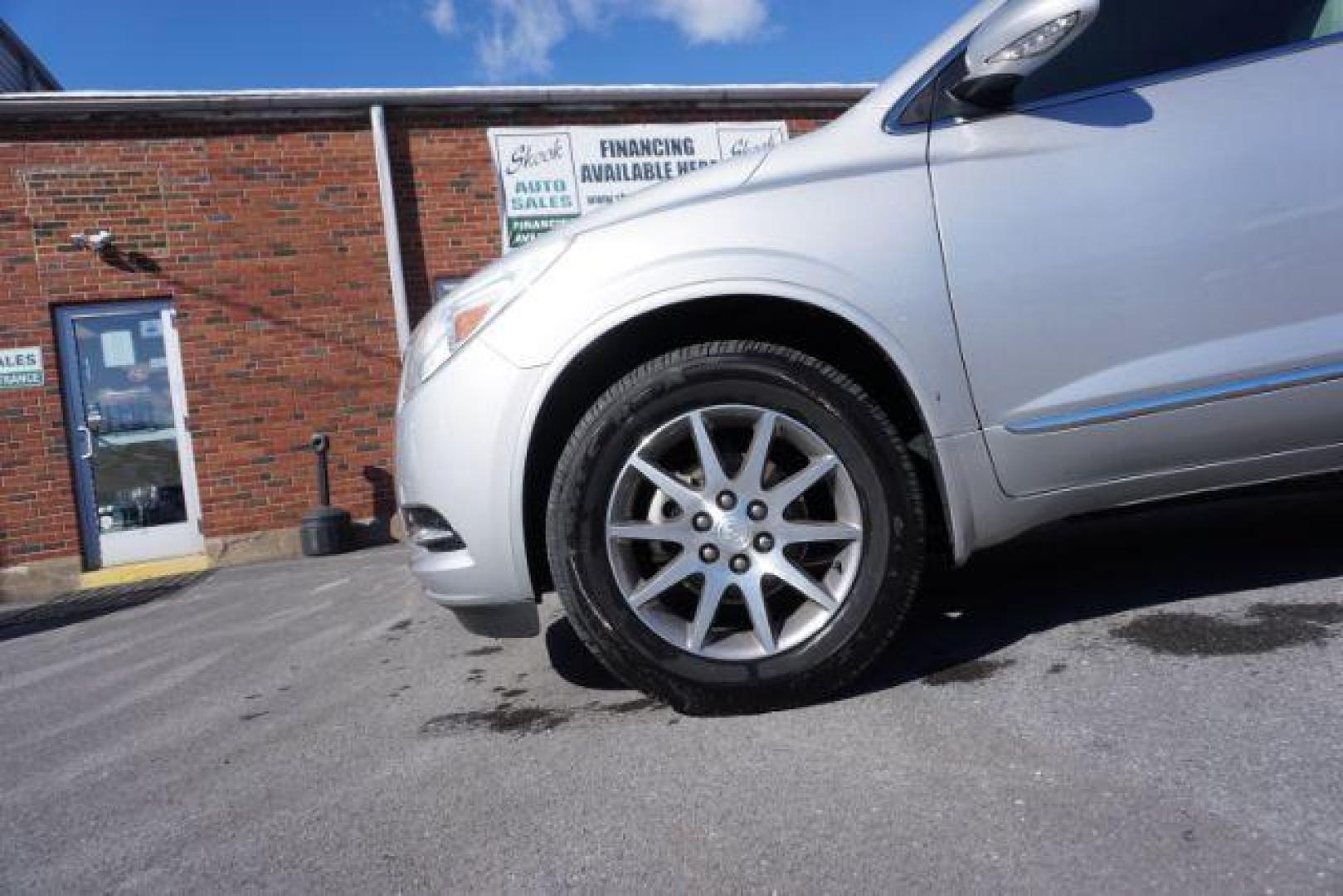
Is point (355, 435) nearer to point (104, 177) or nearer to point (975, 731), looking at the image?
point (104, 177)

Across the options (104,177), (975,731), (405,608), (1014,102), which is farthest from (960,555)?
(104,177)

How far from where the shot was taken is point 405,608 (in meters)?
4.36

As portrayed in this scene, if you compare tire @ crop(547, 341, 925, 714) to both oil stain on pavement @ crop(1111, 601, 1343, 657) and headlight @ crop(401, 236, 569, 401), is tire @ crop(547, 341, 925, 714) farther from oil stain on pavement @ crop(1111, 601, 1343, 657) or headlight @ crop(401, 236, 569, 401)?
oil stain on pavement @ crop(1111, 601, 1343, 657)

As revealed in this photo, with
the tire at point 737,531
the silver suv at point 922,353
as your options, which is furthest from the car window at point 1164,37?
the tire at point 737,531

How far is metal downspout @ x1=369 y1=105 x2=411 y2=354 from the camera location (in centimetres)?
783

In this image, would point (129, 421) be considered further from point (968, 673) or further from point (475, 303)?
point (968, 673)

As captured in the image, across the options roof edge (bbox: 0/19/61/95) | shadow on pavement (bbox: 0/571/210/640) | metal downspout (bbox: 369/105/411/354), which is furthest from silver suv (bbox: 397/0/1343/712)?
roof edge (bbox: 0/19/61/95)

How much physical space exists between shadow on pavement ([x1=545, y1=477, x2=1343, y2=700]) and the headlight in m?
1.06

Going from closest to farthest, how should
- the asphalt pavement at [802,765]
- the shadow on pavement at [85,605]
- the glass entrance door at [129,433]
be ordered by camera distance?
the asphalt pavement at [802,765]
the shadow on pavement at [85,605]
the glass entrance door at [129,433]

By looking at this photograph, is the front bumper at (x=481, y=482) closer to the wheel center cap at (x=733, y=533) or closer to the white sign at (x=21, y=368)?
the wheel center cap at (x=733, y=533)

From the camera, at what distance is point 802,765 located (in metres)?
1.87

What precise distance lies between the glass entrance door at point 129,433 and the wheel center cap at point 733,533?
6936 mm

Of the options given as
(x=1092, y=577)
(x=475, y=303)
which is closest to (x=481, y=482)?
(x=475, y=303)

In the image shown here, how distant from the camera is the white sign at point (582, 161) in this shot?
8.27 meters
